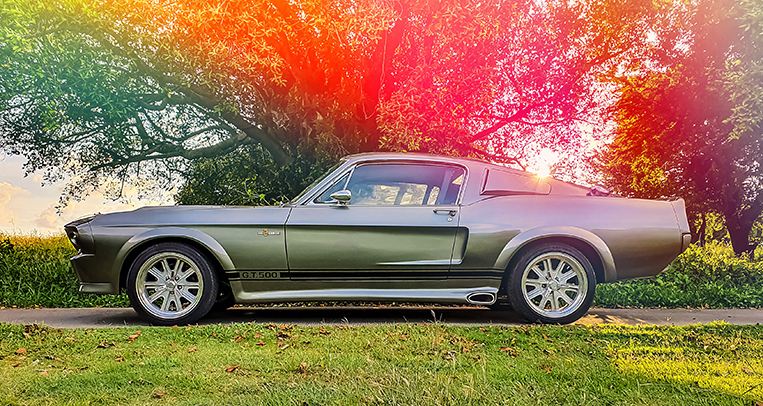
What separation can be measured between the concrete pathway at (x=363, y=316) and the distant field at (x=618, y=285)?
92 centimetres

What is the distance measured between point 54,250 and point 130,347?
7699 millimetres

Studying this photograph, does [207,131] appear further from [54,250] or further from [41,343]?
[41,343]

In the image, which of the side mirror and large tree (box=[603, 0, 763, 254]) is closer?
the side mirror

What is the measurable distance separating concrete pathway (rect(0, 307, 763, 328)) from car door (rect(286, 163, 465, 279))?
58cm

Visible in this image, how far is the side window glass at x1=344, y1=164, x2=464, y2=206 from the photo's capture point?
19.6 ft

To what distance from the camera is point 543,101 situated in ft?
39.3

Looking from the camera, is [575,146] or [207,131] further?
[207,131]

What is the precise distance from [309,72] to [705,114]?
9.74 meters

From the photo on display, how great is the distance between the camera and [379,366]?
383 centimetres

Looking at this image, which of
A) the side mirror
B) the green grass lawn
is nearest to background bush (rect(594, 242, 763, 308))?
the green grass lawn

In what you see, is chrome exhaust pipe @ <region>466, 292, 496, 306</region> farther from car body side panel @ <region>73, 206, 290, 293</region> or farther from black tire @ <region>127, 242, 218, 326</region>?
black tire @ <region>127, 242, 218, 326</region>

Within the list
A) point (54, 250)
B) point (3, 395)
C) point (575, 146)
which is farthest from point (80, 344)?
point (575, 146)

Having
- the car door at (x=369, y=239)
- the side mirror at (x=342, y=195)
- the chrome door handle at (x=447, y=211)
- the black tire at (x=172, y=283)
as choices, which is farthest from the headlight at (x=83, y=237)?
the chrome door handle at (x=447, y=211)

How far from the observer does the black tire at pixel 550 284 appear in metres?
5.73
